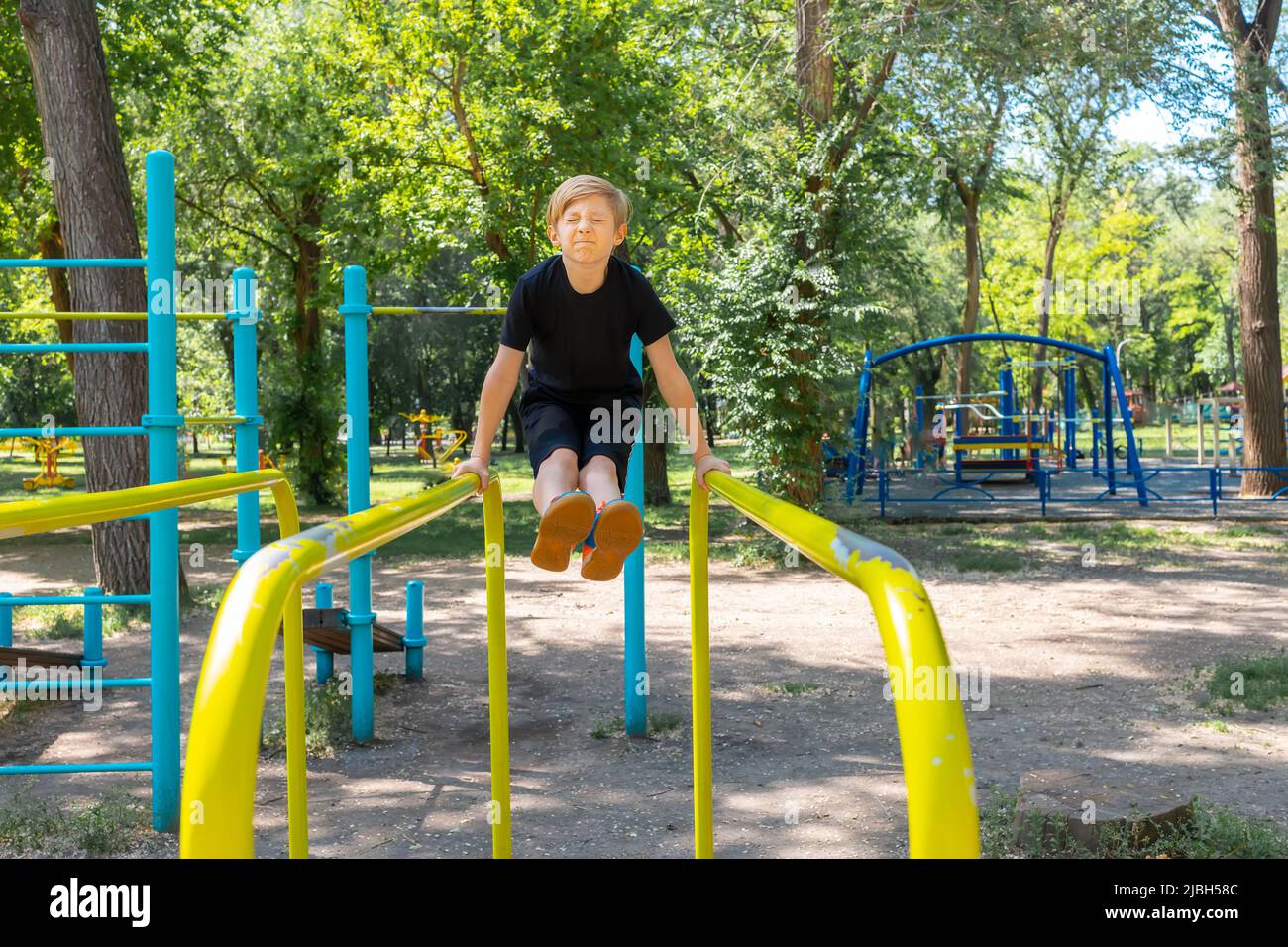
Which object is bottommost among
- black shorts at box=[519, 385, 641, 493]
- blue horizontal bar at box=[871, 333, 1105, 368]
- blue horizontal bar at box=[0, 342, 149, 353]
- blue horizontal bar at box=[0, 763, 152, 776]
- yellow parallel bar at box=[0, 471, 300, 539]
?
blue horizontal bar at box=[0, 763, 152, 776]

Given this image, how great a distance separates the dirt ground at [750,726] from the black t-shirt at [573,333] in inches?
72.2

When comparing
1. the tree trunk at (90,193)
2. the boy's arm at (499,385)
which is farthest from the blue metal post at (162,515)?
the tree trunk at (90,193)

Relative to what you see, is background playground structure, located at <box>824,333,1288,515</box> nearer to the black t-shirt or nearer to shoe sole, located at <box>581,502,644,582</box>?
the black t-shirt

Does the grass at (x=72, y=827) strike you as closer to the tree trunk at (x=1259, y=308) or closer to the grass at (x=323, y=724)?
the grass at (x=323, y=724)

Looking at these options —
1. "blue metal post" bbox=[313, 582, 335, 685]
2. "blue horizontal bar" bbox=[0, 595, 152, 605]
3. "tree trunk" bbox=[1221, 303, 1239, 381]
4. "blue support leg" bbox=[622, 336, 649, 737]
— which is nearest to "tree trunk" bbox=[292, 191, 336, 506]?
"blue metal post" bbox=[313, 582, 335, 685]

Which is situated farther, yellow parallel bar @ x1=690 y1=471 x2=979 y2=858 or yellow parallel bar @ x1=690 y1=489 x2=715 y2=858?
yellow parallel bar @ x1=690 y1=489 x2=715 y2=858

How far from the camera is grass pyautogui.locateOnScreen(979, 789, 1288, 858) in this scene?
4.02 m

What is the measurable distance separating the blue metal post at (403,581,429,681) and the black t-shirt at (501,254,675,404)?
4007 mm

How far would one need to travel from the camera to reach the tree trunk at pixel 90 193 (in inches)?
326

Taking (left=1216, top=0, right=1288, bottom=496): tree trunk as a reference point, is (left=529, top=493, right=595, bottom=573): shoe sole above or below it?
below

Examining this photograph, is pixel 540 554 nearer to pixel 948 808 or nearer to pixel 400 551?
pixel 948 808

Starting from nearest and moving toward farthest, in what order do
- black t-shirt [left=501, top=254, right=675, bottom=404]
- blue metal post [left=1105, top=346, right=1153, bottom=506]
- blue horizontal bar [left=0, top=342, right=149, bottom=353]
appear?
black t-shirt [left=501, top=254, right=675, bottom=404], blue horizontal bar [left=0, top=342, right=149, bottom=353], blue metal post [left=1105, top=346, right=1153, bottom=506]

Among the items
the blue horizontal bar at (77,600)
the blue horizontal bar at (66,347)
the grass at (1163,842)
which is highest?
the blue horizontal bar at (66,347)
